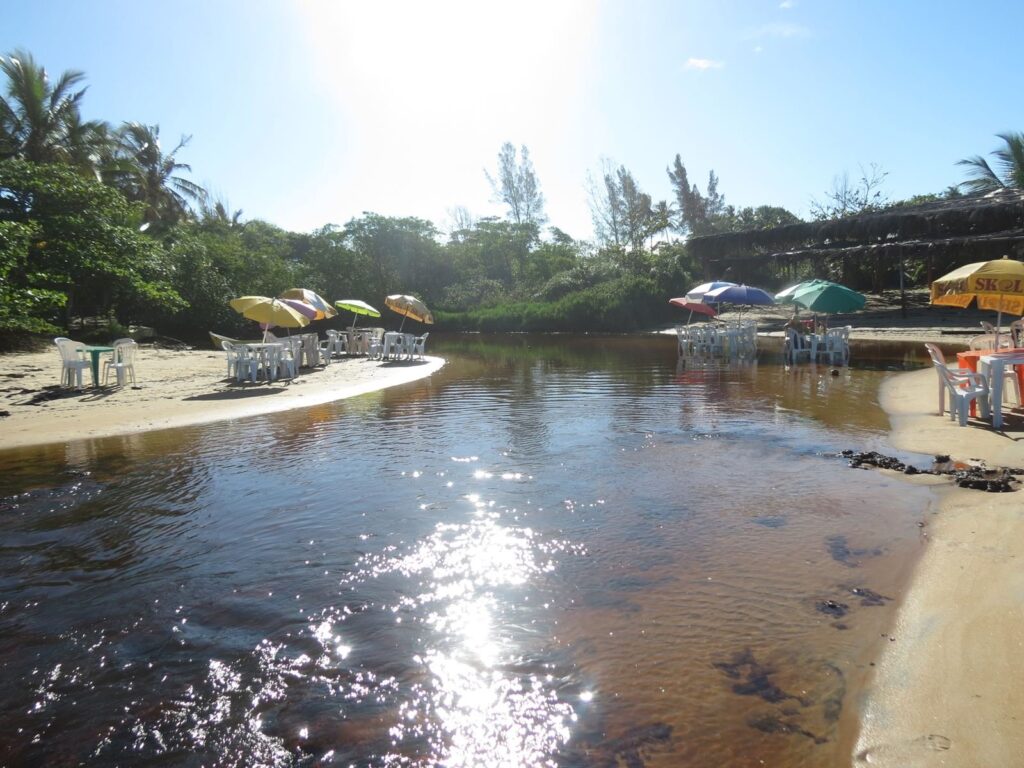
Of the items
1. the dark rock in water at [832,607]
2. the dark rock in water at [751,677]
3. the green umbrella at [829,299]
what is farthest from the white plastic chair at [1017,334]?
the dark rock in water at [751,677]

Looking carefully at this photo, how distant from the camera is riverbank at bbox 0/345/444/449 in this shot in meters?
10.2

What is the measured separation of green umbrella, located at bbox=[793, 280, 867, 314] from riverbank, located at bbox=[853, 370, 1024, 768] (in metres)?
10.8

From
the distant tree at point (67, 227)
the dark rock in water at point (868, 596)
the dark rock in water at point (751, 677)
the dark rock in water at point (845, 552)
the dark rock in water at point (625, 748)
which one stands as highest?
the distant tree at point (67, 227)

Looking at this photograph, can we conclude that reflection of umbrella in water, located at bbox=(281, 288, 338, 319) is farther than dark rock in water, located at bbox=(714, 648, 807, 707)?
Yes

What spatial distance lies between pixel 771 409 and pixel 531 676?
344 inches

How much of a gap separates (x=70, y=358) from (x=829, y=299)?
16.4m

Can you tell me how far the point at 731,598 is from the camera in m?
4.43

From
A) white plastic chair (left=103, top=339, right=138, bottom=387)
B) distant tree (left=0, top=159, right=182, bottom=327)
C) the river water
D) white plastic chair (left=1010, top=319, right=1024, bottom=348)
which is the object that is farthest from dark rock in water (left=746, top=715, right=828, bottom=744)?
distant tree (left=0, top=159, right=182, bottom=327)

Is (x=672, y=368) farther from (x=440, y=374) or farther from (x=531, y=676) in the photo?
(x=531, y=676)

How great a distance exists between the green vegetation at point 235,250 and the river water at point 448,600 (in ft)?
28.4

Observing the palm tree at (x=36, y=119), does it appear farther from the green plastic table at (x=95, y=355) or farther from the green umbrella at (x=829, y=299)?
the green umbrella at (x=829, y=299)

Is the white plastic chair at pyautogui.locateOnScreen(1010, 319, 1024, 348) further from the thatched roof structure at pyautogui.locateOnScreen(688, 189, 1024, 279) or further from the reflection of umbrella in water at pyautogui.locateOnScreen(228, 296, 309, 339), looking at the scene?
the thatched roof structure at pyautogui.locateOnScreen(688, 189, 1024, 279)

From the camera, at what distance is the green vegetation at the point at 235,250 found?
60.5ft

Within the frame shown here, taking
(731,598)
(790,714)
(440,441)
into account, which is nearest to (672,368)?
(440,441)
